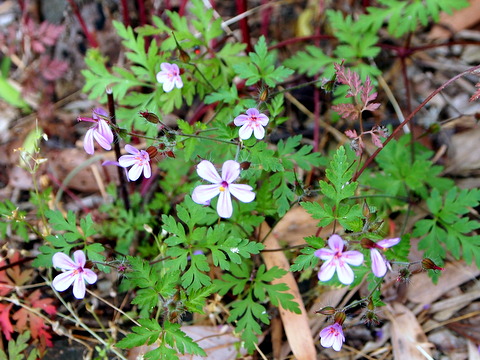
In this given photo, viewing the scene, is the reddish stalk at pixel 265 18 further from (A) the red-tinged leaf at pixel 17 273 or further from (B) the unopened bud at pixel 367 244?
(A) the red-tinged leaf at pixel 17 273

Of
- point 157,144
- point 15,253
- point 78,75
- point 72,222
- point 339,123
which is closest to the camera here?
point 157,144

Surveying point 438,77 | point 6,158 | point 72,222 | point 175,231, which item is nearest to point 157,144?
point 175,231

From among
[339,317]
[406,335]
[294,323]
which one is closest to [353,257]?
[339,317]

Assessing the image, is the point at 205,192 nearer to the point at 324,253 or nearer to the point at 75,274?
the point at 324,253

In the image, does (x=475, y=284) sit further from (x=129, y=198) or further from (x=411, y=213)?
(x=129, y=198)

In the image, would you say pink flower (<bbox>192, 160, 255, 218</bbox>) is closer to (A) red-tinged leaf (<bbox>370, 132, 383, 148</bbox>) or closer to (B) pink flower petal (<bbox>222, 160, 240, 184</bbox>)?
(B) pink flower petal (<bbox>222, 160, 240, 184</bbox>)
